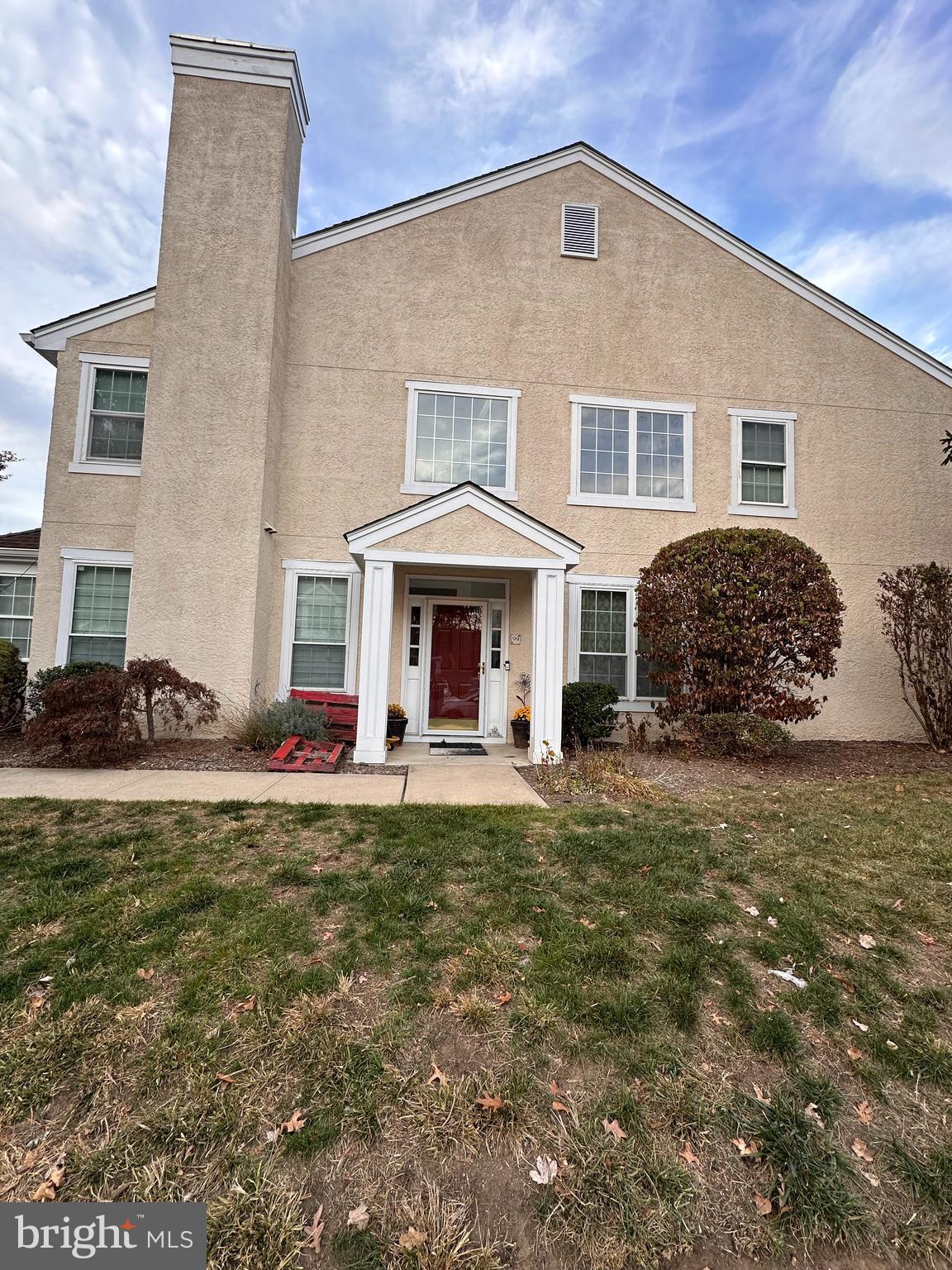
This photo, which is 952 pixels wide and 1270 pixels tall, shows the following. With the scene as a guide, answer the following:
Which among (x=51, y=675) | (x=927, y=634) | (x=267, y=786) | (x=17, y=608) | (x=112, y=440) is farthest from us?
(x=17, y=608)

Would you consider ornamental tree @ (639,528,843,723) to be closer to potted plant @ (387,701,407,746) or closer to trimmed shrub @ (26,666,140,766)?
potted plant @ (387,701,407,746)

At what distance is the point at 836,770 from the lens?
814 cm

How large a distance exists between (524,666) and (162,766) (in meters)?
5.98

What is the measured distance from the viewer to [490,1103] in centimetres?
211

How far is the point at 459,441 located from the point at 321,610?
4.13 meters

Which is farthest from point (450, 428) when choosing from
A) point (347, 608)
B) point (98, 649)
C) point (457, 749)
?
point (98, 649)

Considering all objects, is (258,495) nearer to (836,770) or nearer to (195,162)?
(195,162)

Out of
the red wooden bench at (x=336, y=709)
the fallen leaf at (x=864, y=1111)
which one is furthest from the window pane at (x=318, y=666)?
the fallen leaf at (x=864, y=1111)

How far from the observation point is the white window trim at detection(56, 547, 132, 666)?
936 cm

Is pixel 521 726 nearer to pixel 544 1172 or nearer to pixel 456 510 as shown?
pixel 456 510

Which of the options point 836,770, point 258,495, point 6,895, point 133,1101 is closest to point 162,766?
point 6,895

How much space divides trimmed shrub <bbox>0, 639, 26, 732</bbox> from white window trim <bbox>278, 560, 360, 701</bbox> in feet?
13.9

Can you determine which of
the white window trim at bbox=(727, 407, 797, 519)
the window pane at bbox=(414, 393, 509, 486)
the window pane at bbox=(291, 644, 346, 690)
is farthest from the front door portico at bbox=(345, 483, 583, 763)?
the white window trim at bbox=(727, 407, 797, 519)

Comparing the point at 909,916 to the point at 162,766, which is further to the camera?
the point at 162,766
